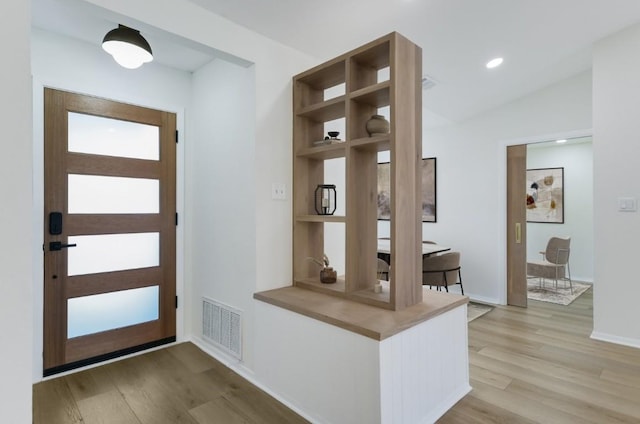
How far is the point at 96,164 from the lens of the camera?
2.71m

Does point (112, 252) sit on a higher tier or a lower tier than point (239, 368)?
higher

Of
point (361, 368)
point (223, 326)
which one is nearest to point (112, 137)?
point (223, 326)

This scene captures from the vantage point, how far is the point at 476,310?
4.11 meters

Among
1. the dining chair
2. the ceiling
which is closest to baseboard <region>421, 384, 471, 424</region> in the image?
the dining chair

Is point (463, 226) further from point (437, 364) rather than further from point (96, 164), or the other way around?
point (96, 164)

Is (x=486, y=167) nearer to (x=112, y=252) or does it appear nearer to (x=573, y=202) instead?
(x=573, y=202)

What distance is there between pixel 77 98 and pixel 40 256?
4.07 feet

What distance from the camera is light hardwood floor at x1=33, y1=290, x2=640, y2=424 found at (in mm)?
2039

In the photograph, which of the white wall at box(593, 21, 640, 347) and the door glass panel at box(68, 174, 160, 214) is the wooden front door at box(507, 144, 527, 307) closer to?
the white wall at box(593, 21, 640, 347)

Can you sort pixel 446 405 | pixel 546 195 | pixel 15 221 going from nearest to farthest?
pixel 15 221, pixel 446 405, pixel 546 195

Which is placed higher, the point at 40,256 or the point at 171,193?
the point at 171,193

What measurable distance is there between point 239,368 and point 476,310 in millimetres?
2984

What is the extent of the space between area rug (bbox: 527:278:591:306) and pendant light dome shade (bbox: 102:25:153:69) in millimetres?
5392

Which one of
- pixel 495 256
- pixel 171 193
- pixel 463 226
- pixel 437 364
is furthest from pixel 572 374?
pixel 171 193
